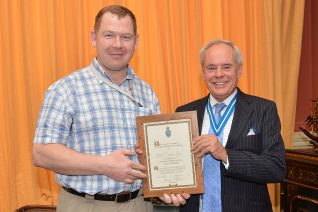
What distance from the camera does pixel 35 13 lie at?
3469 mm

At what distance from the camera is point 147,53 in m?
3.83

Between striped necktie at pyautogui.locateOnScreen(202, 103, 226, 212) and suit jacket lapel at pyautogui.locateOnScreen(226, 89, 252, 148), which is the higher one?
suit jacket lapel at pyautogui.locateOnScreen(226, 89, 252, 148)

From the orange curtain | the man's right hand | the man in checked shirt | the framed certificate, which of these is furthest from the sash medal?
the orange curtain

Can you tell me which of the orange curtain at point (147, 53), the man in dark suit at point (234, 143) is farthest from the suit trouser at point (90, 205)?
the orange curtain at point (147, 53)

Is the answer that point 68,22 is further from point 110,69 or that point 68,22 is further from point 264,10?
point 264,10

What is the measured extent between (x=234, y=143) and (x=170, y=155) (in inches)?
14.7

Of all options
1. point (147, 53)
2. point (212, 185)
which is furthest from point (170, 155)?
point (147, 53)

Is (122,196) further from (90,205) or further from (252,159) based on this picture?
(252,159)

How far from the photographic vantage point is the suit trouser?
229 cm

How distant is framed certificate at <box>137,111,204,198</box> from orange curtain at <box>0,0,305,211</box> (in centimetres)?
151

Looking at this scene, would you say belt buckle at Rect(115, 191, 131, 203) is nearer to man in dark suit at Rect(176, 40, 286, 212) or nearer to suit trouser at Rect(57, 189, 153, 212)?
suit trouser at Rect(57, 189, 153, 212)

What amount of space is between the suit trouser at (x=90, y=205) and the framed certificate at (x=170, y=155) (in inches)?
5.0

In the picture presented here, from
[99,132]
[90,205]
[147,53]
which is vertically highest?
[147,53]

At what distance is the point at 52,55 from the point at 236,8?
71.0 inches
